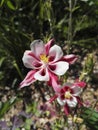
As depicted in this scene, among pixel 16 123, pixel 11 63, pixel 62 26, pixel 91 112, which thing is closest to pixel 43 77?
pixel 91 112

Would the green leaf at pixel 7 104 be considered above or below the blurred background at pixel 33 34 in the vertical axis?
below

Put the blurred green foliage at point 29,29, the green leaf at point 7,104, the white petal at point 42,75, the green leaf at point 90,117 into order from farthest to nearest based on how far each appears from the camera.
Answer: the blurred green foliage at point 29,29 → the green leaf at point 90,117 → the green leaf at point 7,104 → the white petal at point 42,75

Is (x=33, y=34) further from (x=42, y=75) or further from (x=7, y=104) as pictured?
(x=42, y=75)

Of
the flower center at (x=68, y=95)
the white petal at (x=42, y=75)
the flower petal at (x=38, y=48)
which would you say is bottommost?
the flower center at (x=68, y=95)

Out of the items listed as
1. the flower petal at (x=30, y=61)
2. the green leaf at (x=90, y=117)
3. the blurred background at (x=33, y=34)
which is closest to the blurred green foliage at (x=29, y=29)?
the blurred background at (x=33, y=34)

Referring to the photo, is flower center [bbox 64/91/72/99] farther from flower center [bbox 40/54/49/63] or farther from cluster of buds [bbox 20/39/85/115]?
flower center [bbox 40/54/49/63]

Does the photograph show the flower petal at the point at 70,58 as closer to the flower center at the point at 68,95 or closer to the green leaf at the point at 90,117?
the flower center at the point at 68,95

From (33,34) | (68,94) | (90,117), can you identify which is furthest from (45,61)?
(33,34)

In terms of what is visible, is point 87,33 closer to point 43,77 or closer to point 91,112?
point 91,112

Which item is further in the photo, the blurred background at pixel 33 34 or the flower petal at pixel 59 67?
the blurred background at pixel 33 34
